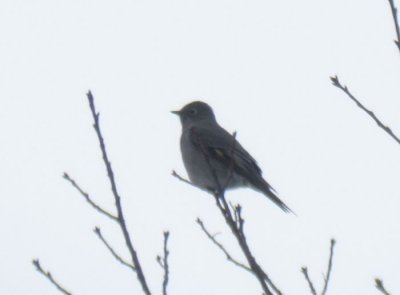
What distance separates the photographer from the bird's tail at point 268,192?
1045cm

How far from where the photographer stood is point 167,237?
468 centimetres

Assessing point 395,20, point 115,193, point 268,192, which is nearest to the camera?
point 395,20

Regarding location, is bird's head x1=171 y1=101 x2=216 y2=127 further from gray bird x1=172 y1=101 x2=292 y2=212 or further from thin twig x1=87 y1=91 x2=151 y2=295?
thin twig x1=87 y1=91 x2=151 y2=295

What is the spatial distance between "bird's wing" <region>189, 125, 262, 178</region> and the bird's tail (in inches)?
6.1

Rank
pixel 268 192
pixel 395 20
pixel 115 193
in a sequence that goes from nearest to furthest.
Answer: pixel 395 20
pixel 115 193
pixel 268 192

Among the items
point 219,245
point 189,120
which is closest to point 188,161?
point 189,120

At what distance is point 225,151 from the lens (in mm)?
11141

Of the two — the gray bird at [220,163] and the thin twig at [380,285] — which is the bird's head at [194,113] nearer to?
the gray bird at [220,163]

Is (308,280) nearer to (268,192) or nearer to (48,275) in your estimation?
(48,275)

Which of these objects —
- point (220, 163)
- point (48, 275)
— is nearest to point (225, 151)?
point (220, 163)

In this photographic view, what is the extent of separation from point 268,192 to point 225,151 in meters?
0.87

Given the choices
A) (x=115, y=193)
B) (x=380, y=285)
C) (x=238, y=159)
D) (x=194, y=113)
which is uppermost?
(x=194, y=113)

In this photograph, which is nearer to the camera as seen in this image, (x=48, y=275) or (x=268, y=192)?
(x=48, y=275)

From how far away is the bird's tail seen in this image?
10.4 meters
